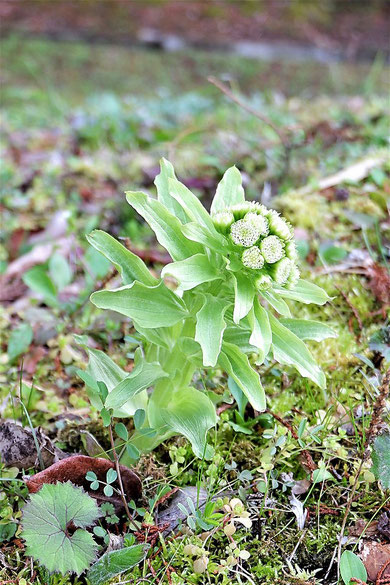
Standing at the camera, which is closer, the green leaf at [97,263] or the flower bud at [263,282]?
the flower bud at [263,282]

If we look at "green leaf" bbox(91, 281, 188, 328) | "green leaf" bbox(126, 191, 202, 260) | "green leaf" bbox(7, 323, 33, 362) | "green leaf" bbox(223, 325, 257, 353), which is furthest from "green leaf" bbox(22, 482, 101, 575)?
"green leaf" bbox(7, 323, 33, 362)

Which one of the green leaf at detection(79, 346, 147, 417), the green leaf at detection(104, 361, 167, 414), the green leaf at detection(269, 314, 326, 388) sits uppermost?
the green leaf at detection(269, 314, 326, 388)

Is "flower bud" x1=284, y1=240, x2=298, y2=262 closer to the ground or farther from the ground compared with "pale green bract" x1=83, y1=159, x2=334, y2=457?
farther from the ground

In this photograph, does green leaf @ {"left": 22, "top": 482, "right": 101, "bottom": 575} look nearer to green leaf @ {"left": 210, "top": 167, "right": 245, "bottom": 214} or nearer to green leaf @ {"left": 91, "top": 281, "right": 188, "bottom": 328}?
green leaf @ {"left": 91, "top": 281, "right": 188, "bottom": 328}

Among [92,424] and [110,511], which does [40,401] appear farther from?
[110,511]

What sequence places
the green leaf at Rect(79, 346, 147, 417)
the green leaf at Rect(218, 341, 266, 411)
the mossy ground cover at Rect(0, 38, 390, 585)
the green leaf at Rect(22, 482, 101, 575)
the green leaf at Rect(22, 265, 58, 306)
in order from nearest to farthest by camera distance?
the green leaf at Rect(22, 482, 101, 575) → the green leaf at Rect(218, 341, 266, 411) → the mossy ground cover at Rect(0, 38, 390, 585) → the green leaf at Rect(79, 346, 147, 417) → the green leaf at Rect(22, 265, 58, 306)

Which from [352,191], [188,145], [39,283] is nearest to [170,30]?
[188,145]

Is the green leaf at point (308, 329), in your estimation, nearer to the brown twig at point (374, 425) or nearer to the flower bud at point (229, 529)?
the brown twig at point (374, 425)

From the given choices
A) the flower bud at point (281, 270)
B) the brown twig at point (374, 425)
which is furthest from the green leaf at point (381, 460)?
the flower bud at point (281, 270)
